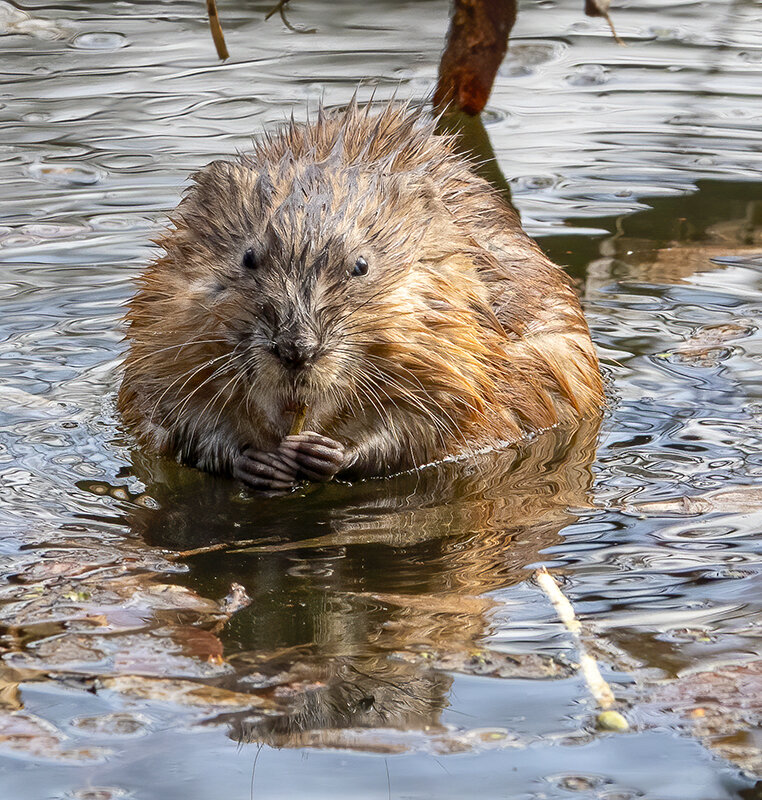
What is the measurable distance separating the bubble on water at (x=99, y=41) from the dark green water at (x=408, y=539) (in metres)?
0.98

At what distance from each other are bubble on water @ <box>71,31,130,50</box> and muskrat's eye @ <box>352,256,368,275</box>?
573cm

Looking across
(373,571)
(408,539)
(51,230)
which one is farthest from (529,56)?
(373,571)

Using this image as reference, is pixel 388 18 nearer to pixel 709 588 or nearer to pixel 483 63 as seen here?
pixel 483 63

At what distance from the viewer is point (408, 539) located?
4.25m

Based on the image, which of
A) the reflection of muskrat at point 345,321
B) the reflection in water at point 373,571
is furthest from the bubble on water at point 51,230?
the reflection in water at point 373,571

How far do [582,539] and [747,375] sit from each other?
1.55 metres

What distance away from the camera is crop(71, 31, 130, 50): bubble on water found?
963 cm

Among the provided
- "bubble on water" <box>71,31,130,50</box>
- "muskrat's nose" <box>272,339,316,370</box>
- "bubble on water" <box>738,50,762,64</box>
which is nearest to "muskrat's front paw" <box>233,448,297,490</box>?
"muskrat's nose" <box>272,339,316,370</box>

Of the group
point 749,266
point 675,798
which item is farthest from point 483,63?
point 675,798

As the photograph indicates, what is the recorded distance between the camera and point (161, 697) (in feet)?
10.2

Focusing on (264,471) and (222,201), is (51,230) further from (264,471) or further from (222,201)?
(264,471)

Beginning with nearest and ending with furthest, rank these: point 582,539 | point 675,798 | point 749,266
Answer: point 675,798 → point 582,539 → point 749,266

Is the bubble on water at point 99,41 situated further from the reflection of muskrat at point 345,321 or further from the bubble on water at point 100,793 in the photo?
the bubble on water at point 100,793

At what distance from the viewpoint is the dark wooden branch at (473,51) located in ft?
22.2
